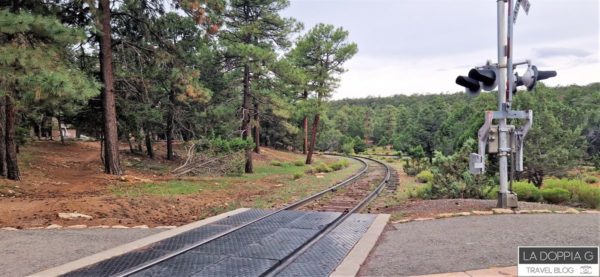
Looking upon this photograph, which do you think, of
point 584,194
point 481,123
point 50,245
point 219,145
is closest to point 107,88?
point 219,145

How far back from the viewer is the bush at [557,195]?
11.1 m

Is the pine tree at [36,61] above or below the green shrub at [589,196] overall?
above

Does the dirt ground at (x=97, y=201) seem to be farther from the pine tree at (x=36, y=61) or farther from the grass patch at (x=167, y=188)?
the pine tree at (x=36, y=61)

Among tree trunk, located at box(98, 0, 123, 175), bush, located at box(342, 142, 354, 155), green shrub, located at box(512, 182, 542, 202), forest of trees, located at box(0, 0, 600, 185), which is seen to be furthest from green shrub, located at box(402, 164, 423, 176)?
bush, located at box(342, 142, 354, 155)

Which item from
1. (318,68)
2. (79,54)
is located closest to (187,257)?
(79,54)

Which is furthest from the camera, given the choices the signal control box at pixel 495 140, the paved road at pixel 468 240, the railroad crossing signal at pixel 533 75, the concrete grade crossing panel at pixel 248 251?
the signal control box at pixel 495 140

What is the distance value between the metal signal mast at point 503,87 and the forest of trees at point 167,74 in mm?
8544

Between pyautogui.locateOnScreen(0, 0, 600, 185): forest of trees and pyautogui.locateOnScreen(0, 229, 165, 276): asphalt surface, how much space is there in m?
3.64

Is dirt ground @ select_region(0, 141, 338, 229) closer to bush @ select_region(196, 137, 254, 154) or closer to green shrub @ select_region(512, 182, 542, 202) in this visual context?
bush @ select_region(196, 137, 254, 154)

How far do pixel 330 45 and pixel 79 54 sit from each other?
20.2m

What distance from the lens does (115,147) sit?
16.2 metres

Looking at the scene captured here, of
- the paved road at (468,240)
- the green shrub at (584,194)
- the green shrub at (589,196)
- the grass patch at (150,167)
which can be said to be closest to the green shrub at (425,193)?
the green shrub at (584,194)

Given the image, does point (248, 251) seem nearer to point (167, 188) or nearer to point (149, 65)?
point (167, 188)

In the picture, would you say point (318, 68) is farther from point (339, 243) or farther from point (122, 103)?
point (339, 243)
